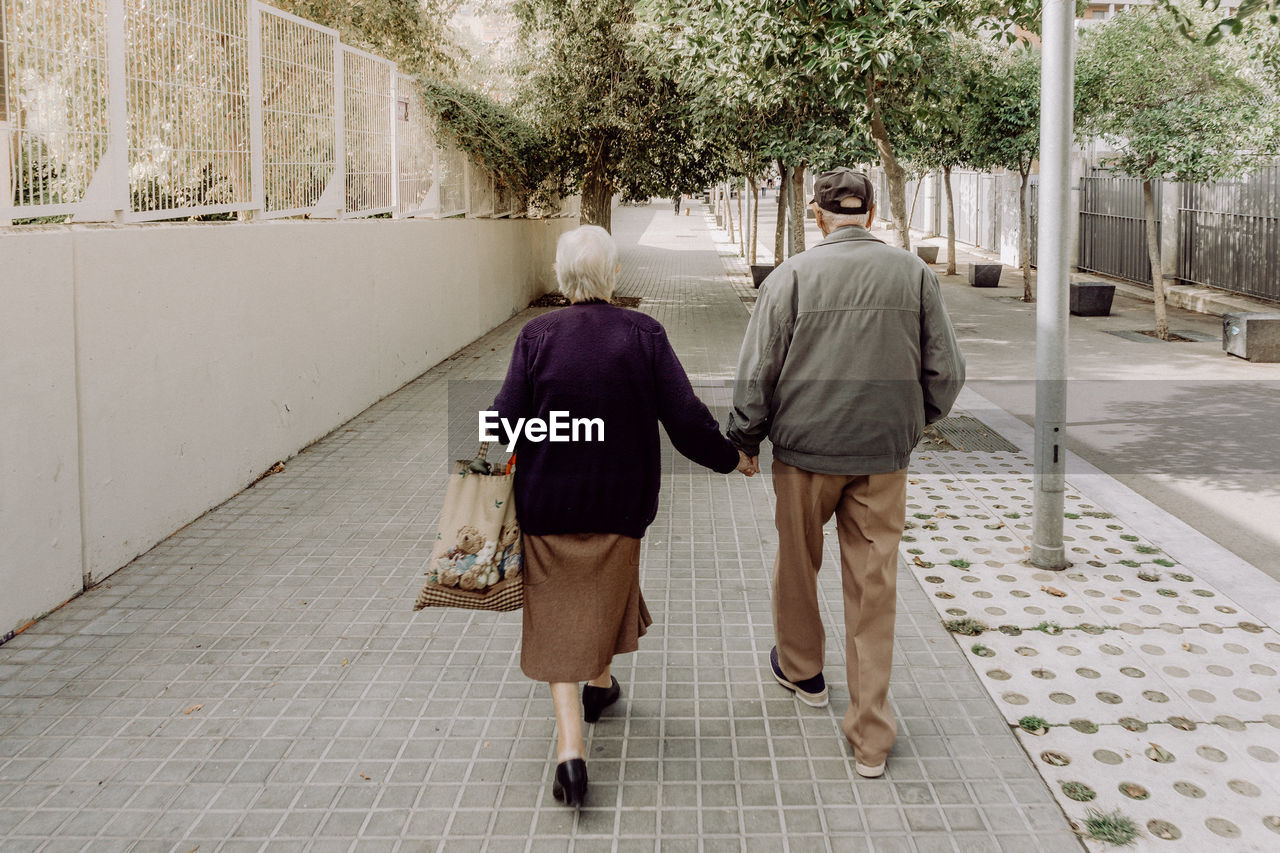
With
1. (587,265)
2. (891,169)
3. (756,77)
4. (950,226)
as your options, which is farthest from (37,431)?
(950,226)

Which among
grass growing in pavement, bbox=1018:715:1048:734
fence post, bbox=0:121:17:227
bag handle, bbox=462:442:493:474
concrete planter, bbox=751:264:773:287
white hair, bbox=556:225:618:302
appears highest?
concrete planter, bbox=751:264:773:287

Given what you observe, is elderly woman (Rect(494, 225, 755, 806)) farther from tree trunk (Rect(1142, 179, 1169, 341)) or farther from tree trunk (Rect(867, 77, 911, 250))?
tree trunk (Rect(1142, 179, 1169, 341))

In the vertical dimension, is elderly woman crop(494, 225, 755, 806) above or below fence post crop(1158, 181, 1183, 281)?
below

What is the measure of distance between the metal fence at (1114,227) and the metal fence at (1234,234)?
0.92 meters

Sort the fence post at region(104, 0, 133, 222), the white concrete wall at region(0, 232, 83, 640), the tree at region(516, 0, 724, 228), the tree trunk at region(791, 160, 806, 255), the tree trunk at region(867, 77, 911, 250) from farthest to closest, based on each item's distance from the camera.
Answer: the tree trunk at region(791, 160, 806, 255), the tree at region(516, 0, 724, 228), the tree trunk at region(867, 77, 911, 250), the fence post at region(104, 0, 133, 222), the white concrete wall at region(0, 232, 83, 640)

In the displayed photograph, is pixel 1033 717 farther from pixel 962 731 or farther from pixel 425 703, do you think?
pixel 425 703

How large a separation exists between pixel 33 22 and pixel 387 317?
Answer: 570 centimetres

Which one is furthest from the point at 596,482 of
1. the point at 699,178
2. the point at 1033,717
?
the point at 699,178

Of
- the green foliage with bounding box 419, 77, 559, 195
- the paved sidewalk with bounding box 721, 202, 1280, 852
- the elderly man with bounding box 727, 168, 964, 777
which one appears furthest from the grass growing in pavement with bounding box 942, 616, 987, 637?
the green foliage with bounding box 419, 77, 559, 195

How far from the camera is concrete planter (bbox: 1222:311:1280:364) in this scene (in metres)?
12.2

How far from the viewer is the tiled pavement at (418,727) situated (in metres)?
3.27

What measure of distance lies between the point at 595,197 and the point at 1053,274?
1395 centimetres

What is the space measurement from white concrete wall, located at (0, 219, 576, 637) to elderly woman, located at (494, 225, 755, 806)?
102 inches

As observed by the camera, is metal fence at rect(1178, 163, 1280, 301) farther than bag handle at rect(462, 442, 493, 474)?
Yes
